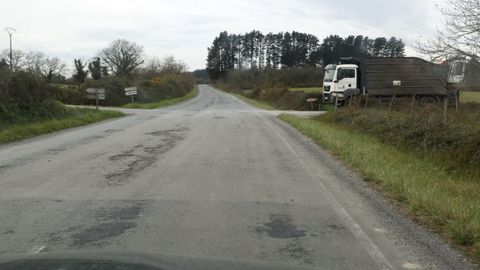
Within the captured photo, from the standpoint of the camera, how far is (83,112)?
2814 cm

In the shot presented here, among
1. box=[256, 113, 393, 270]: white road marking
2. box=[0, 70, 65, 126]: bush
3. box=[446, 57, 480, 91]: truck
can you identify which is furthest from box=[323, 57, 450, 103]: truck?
box=[256, 113, 393, 270]: white road marking

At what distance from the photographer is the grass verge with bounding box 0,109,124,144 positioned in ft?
55.4

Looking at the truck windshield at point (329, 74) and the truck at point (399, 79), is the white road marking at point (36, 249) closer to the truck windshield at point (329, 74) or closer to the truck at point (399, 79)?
the truck at point (399, 79)

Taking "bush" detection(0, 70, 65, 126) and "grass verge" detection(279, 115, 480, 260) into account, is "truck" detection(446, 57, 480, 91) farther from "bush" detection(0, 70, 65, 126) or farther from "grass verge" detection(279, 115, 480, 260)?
"bush" detection(0, 70, 65, 126)

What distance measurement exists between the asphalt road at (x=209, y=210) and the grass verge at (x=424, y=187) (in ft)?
0.99

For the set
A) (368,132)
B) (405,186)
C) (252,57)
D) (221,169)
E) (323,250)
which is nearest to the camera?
(323,250)

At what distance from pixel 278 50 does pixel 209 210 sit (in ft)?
461

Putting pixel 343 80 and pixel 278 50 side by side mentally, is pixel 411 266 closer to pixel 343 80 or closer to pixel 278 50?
pixel 343 80

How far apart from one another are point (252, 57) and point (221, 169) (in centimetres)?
14529

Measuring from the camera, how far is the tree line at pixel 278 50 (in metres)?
123

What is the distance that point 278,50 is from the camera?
145 metres

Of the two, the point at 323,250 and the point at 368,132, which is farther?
the point at 368,132

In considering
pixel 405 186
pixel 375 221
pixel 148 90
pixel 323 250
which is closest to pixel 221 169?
pixel 405 186

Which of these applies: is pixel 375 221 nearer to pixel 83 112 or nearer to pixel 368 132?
pixel 368 132
